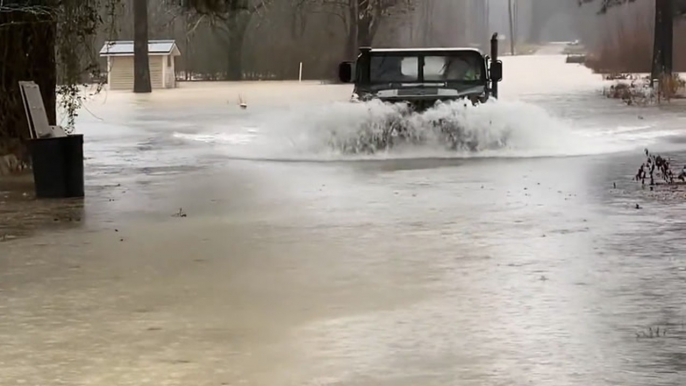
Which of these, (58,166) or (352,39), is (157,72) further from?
(58,166)

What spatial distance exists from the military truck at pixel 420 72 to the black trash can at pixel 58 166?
21.1ft

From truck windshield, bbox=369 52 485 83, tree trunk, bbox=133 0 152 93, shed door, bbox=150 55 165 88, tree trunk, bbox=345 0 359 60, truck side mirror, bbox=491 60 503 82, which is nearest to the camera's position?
truck side mirror, bbox=491 60 503 82

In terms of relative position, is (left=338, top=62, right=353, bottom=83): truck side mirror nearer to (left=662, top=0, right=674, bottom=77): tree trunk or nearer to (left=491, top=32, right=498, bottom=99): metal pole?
(left=491, top=32, right=498, bottom=99): metal pole

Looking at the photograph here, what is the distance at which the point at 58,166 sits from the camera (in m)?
14.4

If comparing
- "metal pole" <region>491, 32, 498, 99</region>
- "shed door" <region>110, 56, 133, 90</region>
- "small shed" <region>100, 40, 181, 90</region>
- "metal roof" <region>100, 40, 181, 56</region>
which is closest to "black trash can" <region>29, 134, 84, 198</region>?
"metal pole" <region>491, 32, 498, 99</region>

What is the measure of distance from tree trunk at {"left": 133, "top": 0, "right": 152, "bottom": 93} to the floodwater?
121 feet

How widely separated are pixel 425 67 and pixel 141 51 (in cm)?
3694

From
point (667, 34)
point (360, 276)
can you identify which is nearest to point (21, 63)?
point (360, 276)

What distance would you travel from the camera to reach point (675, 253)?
400 inches

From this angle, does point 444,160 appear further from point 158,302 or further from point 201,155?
point 158,302

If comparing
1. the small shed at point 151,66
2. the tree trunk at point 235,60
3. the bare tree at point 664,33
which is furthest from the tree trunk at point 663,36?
the tree trunk at point 235,60

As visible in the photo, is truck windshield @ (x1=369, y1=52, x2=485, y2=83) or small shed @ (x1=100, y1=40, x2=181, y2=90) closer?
truck windshield @ (x1=369, y1=52, x2=485, y2=83)

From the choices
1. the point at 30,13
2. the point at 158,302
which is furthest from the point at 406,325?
the point at 30,13

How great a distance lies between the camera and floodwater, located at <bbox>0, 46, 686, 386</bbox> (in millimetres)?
6691
